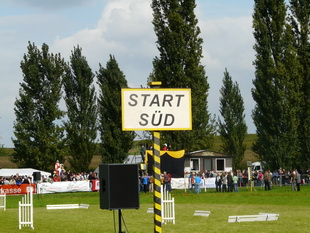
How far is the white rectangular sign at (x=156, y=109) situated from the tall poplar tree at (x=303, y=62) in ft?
163

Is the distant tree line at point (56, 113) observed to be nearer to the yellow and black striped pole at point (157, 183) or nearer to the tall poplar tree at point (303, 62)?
the tall poplar tree at point (303, 62)

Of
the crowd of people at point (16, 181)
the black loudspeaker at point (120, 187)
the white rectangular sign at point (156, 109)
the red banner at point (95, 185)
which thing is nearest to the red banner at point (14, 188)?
the crowd of people at point (16, 181)

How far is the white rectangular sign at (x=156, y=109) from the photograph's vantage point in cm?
1252

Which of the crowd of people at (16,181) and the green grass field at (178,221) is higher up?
the crowd of people at (16,181)

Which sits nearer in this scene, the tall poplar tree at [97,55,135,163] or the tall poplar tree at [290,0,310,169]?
the tall poplar tree at [290,0,310,169]

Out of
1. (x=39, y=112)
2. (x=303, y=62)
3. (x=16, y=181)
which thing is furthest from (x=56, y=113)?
(x=303, y=62)

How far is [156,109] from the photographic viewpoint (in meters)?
12.6

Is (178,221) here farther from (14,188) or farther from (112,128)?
(112,128)

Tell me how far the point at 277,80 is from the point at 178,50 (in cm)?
945

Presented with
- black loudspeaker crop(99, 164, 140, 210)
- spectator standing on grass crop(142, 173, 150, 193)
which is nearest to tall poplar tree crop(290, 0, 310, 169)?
spectator standing on grass crop(142, 173, 150, 193)

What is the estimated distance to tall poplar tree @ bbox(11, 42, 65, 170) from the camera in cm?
7344

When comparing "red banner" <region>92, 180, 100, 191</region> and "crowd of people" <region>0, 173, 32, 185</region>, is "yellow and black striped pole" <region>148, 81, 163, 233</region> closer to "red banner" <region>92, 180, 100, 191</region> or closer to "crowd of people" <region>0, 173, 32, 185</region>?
"crowd of people" <region>0, 173, 32, 185</region>

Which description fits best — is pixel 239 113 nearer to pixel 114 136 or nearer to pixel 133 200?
pixel 114 136

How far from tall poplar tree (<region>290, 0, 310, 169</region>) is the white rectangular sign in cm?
4967
